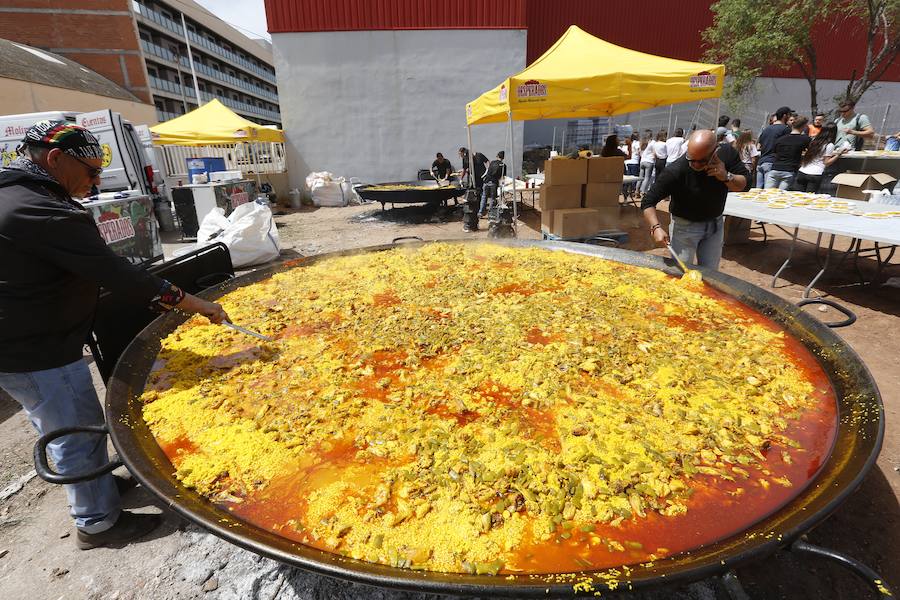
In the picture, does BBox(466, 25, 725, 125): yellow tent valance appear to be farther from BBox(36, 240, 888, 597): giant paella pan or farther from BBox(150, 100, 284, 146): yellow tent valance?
BBox(150, 100, 284, 146): yellow tent valance

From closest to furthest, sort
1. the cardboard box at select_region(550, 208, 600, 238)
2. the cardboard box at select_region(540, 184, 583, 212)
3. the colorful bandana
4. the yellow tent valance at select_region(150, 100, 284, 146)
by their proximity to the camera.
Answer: the colorful bandana, the cardboard box at select_region(550, 208, 600, 238), the cardboard box at select_region(540, 184, 583, 212), the yellow tent valance at select_region(150, 100, 284, 146)

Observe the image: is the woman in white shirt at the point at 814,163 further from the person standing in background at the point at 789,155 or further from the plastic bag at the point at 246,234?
the plastic bag at the point at 246,234

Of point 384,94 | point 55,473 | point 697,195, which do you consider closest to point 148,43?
Result: point 384,94

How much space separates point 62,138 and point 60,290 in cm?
68

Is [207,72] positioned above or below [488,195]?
above

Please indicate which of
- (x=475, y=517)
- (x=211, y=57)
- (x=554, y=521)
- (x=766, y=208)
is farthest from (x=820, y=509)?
(x=211, y=57)

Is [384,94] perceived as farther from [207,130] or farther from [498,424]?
[498,424]

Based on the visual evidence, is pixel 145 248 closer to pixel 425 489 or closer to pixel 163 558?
pixel 163 558

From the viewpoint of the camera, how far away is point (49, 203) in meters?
1.76

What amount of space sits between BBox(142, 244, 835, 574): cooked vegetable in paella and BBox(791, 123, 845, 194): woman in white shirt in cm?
756

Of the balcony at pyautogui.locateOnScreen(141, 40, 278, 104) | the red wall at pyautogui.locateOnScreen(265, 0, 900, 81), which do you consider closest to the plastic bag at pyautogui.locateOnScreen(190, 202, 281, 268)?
the red wall at pyautogui.locateOnScreen(265, 0, 900, 81)

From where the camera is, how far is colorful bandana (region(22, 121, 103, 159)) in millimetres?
1927

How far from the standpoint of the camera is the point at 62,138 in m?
1.94

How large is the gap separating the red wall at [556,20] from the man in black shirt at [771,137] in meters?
9.64
